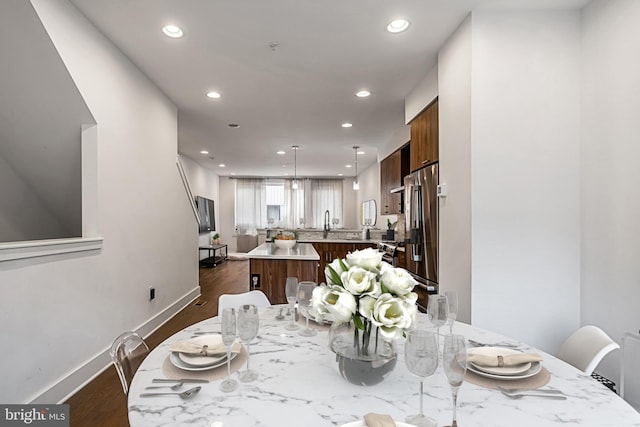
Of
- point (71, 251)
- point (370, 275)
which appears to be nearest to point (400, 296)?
point (370, 275)

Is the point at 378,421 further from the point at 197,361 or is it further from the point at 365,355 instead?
the point at 197,361

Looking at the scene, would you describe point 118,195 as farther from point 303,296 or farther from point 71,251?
point 303,296

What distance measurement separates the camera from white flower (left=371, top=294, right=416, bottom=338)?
889 millimetres

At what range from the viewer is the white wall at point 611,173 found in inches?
71.9

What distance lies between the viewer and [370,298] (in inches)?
36.0

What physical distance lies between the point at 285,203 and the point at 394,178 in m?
5.77

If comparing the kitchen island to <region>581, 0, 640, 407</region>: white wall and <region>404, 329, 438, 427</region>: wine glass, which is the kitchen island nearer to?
<region>581, 0, 640, 407</region>: white wall

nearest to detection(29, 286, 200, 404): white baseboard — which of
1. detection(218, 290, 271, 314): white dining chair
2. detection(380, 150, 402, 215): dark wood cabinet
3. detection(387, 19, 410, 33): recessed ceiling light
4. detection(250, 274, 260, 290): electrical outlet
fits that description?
detection(250, 274, 260, 290): electrical outlet

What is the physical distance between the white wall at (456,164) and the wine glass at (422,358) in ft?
5.37

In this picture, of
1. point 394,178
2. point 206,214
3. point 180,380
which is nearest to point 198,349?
point 180,380

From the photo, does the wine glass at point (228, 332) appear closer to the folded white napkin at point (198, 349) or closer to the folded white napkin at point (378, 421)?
the folded white napkin at point (198, 349)

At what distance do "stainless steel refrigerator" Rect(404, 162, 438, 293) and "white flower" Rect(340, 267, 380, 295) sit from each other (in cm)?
218

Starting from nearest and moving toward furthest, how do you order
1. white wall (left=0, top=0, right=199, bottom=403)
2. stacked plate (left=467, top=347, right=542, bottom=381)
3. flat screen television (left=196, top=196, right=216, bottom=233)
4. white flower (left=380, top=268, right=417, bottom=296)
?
1. white flower (left=380, top=268, right=417, bottom=296)
2. stacked plate (left=467, top=347, right=542, bottom=381)
3. white wall (left=0, top=0, right=199, bottom=403)
4. flat screen television (left=196, top=196, right=216, bottom=233)

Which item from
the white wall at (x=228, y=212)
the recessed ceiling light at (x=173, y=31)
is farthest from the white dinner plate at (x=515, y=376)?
the white wall at (x=228, y=212)
